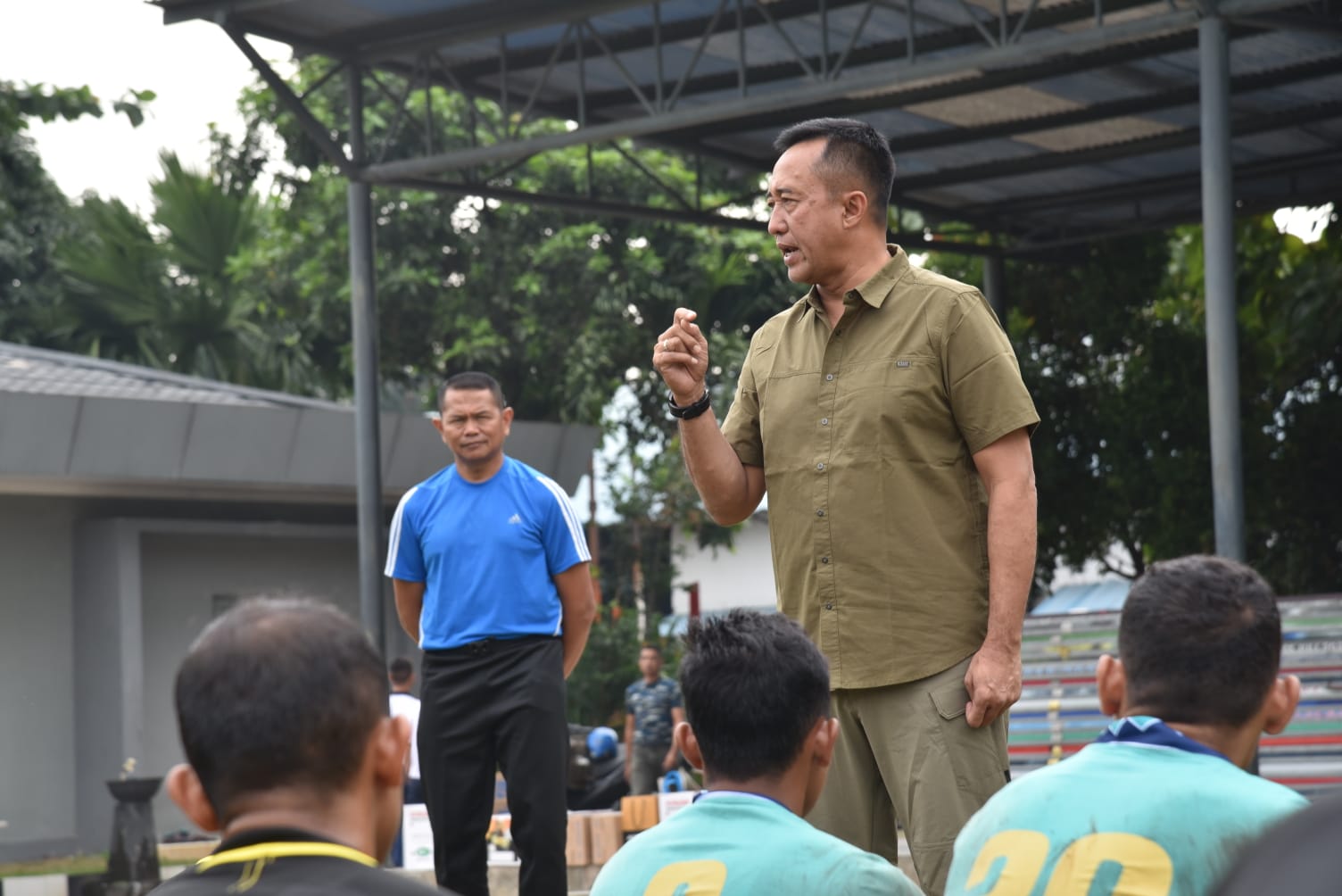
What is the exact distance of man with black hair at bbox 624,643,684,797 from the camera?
50.8 ft

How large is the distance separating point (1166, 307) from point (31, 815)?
11.9 metres

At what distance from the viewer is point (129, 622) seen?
16.8 meters

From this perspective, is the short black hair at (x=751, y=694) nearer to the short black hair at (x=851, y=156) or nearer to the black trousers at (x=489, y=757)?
the short black hair at (x=851, y=156)

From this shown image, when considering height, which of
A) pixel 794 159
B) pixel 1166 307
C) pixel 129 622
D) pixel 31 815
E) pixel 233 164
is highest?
pixel 233 164

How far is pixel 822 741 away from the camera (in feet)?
9.71

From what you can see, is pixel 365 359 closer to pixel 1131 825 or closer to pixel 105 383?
pixel 105 383

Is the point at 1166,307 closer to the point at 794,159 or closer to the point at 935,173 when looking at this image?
the point at 935,173

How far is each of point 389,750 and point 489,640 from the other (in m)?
3.64

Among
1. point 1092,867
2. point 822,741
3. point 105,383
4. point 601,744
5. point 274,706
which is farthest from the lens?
point 105,383

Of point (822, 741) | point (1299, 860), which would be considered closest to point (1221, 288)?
point (822, 741)

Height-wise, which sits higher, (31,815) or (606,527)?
(606,527)

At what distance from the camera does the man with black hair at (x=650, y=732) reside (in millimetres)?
15492

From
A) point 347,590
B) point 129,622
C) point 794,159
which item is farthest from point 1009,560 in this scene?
point 347,590

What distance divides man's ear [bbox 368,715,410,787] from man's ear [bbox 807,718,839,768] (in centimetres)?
101
